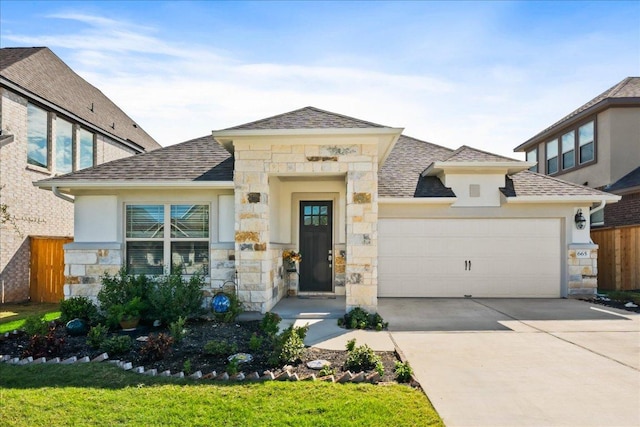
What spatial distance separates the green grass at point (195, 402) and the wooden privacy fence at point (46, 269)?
7274mm

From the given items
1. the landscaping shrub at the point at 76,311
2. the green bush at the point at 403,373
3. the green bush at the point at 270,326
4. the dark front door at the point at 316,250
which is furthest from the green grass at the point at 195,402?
the dark front door at the point at 316,250

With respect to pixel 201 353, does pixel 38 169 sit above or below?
above

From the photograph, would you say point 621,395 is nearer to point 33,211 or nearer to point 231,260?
point 231,260

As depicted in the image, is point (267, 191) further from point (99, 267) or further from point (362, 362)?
point (362, 362)

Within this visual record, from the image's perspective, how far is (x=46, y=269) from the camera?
36.5 feet

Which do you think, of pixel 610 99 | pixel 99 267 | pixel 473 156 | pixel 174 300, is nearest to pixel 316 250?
pixel 174 300

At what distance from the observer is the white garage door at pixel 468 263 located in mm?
10406

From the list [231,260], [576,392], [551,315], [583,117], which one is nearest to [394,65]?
[231,260]

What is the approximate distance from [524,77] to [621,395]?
Result: 829cm

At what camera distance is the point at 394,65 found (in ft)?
29.2

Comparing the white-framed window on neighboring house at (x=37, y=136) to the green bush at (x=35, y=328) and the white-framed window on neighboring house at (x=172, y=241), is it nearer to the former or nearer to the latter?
the white-framed window on neighboring house at (x=172, y=241)

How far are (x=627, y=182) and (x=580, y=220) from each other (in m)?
4.38

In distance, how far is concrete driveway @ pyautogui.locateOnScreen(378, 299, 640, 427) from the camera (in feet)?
12.4

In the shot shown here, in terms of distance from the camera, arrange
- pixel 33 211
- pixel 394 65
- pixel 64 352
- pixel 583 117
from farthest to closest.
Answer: pixel 583 117, pixel 33 211, pixel 394 65, pixel 64 352
